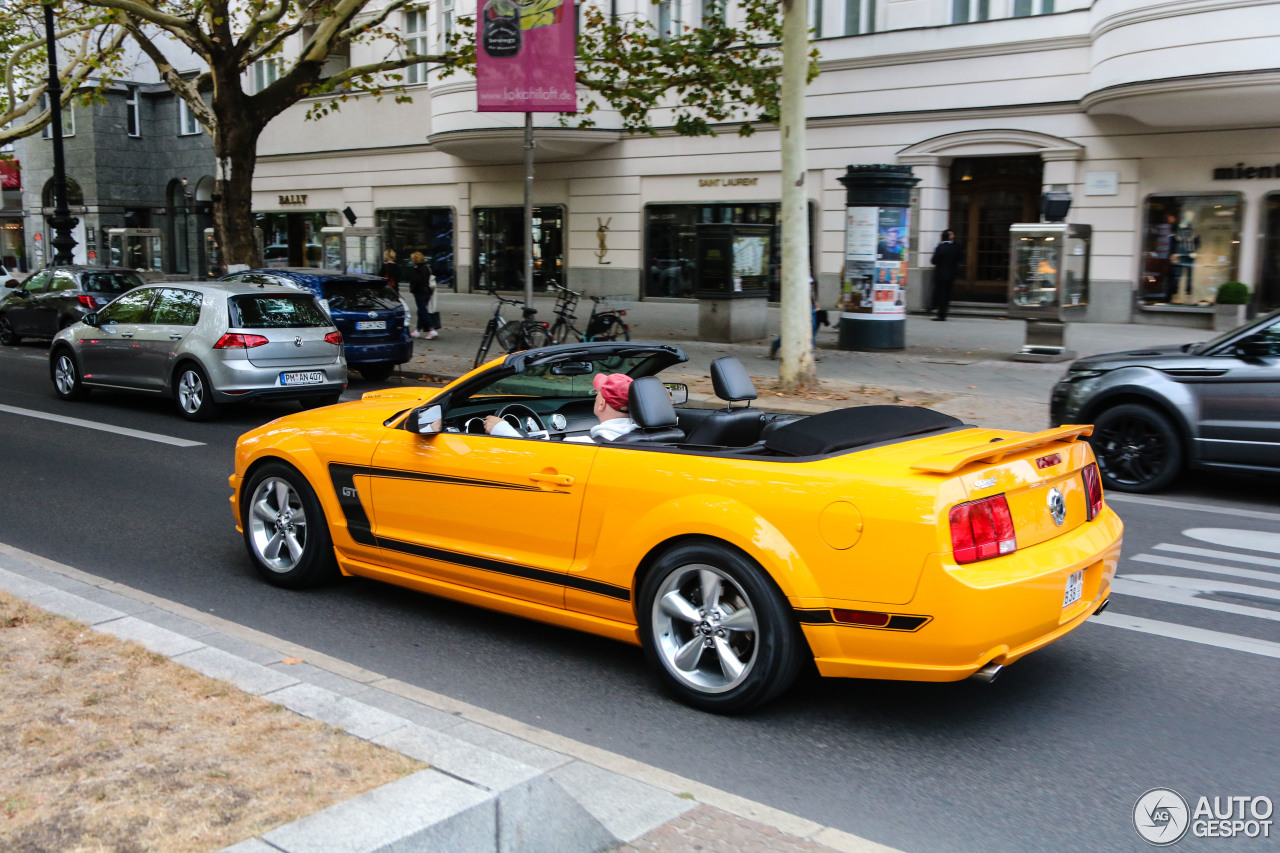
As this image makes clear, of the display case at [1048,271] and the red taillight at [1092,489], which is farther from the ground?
the display case at [1048,271]

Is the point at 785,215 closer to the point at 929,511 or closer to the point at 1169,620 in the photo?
the point at 1169,620

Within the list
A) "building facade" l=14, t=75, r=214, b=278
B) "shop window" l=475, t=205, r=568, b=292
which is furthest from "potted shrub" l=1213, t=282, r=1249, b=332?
"building facade" l=14, t=75, r=214, b=278

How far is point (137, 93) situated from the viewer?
138 ft

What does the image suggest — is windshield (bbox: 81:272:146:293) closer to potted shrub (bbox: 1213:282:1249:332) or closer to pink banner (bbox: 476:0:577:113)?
pink banner (bbox: 476:0:577:113)

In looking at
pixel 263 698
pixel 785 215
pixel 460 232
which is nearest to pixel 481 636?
pixel 263 698

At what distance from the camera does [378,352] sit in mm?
15250

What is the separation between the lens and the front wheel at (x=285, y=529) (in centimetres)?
581

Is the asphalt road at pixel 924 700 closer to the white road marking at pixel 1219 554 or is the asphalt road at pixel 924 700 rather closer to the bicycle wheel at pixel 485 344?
the white road marking at pixel 1219 554

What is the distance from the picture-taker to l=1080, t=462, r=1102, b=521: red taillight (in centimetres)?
457

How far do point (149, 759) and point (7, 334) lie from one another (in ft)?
67.7

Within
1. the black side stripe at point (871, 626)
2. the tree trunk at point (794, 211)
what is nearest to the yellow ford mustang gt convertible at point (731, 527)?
the black side stripe at point (871, 626)

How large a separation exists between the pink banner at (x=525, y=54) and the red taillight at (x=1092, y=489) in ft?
37.7

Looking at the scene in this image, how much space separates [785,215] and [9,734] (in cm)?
1088

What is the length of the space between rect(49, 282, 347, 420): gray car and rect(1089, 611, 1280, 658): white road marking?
9232 millimetres
